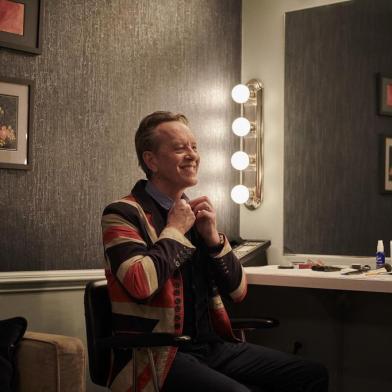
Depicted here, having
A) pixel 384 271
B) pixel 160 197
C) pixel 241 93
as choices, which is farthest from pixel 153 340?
pixel 241 93

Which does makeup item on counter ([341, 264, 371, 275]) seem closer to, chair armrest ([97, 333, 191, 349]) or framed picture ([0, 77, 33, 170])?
chair armrest ([97, 333, 191, 349])

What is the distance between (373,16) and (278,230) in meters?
1.10

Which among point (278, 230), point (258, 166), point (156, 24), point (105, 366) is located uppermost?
point (156, 24)

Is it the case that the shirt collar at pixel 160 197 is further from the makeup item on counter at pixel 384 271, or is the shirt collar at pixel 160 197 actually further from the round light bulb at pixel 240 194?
the round light bulb at pixel 240 194

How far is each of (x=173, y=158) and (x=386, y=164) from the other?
121cm

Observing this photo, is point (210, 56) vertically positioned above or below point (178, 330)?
above

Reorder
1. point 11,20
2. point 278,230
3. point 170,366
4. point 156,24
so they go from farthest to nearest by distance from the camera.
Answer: point 278,230
point 156,24
point 11,20
point 170,366

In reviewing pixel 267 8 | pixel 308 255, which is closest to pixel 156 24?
pixel 267 8

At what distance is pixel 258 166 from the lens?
3416 mm

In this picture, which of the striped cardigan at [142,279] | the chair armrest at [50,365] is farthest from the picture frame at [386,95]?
the chair armrest at [50,365]

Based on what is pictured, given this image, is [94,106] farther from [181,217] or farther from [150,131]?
[181,217]

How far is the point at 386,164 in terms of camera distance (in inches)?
118

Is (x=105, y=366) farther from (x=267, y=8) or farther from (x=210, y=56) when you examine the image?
(x=267, y=8)

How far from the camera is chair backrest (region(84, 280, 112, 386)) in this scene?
206cm
